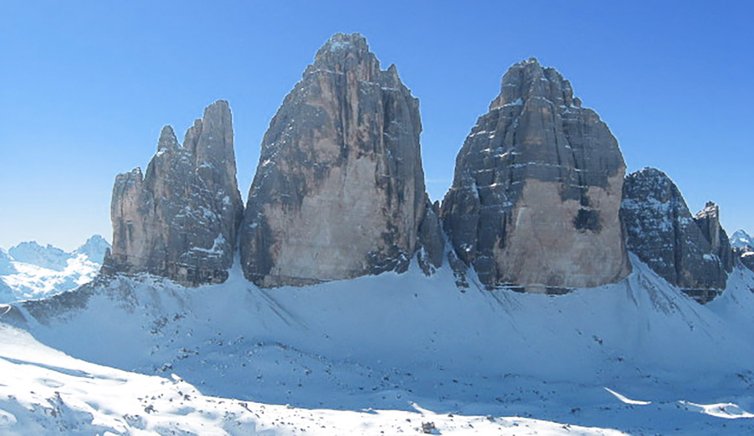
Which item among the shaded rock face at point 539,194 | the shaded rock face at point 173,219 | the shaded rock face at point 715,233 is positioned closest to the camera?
the shaded rock face at point 173,219

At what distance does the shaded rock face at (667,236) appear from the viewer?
7388 centimetres

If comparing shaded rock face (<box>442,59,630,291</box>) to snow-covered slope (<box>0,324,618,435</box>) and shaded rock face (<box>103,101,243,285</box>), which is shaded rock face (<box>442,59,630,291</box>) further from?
snow-covered slope (<box>0,324,618,435</box>)

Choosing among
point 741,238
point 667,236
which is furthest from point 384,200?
point 741,238

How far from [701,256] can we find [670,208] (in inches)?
242

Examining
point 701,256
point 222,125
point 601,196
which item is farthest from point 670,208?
point 222,125

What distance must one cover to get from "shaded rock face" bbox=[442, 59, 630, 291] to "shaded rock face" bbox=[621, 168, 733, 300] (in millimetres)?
6707

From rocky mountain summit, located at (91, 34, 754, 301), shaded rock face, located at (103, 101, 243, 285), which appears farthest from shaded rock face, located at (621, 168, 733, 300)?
shaded rock face, located at (103, 101, 243, 285)

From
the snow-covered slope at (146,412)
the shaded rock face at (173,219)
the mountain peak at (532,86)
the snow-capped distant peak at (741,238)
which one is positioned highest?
the mountain peak at (532,86)

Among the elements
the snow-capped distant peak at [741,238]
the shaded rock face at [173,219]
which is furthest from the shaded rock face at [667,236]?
the snow-capped distant peak at [741,238]

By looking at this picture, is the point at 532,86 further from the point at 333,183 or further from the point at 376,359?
the point at 376,359

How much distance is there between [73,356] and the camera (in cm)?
4478

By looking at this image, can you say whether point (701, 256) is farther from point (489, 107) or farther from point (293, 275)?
point (293, 275)

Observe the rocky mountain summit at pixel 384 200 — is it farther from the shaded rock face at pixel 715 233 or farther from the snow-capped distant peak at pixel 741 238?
the snow-capped distant peak at pixel 741 238

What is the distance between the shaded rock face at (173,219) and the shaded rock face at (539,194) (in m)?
24.1
